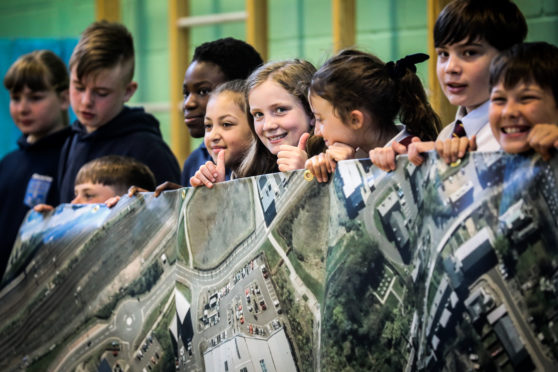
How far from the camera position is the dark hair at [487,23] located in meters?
2.26

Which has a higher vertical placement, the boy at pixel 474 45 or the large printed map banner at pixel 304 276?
the boy at pixel 474 45

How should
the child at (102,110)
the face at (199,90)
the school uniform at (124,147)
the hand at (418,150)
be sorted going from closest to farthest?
the hand at (418,150) < the face at (199,90) < the school uniform at (124,147) < the child at (102,110)

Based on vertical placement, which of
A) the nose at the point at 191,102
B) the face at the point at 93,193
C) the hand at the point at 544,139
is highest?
the hand at the point at 544,139

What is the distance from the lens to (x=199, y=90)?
11.1ft

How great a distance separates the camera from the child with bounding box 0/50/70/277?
405 cm

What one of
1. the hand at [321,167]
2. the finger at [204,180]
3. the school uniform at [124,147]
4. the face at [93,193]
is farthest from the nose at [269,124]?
the school uniform at [124,147]

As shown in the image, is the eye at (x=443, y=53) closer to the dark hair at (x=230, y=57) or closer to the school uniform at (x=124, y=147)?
the dark hair at (x=230, y=57)

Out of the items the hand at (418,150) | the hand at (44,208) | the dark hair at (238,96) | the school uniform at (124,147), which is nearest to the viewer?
the hand at (418,150)

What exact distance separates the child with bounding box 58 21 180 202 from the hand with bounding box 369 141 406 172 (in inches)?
67.8

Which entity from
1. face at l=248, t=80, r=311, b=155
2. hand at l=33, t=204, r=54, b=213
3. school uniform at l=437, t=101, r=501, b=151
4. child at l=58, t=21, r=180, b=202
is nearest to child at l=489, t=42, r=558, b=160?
school uniform at l=437, t=101, r=501, b=151

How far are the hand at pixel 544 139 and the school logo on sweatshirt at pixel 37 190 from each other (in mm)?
2692

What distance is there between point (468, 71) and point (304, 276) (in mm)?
651

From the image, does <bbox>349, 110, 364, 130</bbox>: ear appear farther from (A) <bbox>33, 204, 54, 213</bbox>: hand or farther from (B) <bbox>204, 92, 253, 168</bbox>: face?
(A) <bbox>33, 204, 54, 213</bbox>: hand

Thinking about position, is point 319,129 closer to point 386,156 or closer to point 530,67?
point 386,156
